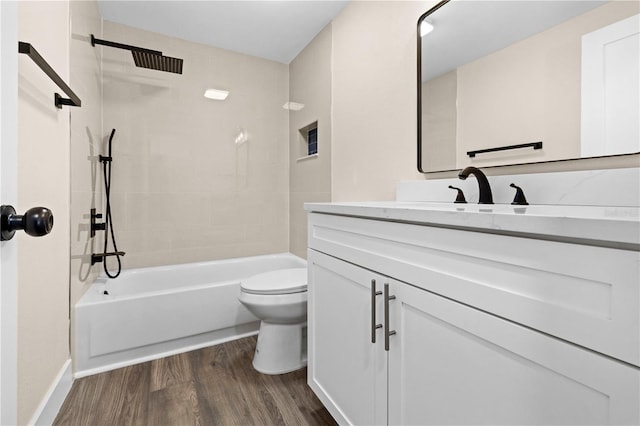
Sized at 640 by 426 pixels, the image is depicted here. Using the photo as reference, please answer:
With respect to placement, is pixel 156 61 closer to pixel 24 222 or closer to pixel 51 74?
pixel 51 74

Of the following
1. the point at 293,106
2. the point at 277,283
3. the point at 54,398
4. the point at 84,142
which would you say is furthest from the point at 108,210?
the point at 293,106

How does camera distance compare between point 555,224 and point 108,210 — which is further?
point 108,210

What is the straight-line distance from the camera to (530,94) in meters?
1.08

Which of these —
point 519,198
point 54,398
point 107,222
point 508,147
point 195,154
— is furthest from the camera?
point 195,154

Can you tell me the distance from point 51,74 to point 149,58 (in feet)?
3.64

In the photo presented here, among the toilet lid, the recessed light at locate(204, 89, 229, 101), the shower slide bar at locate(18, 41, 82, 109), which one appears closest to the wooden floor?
the toilet lid

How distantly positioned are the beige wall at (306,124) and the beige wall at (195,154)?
127 mm

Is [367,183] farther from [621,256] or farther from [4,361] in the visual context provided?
[4,361]

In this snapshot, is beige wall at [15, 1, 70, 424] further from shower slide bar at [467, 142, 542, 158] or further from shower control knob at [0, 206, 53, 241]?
shower slide bar at [467, 142, 542, 158]

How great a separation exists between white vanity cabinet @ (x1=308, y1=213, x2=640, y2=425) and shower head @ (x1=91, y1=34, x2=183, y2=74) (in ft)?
5.72

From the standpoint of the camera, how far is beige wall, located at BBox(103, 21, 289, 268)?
2.34m

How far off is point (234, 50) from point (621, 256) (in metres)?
2.94

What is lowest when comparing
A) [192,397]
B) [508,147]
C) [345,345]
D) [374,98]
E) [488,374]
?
[192,397]

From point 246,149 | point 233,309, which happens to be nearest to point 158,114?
point 246,149
